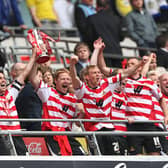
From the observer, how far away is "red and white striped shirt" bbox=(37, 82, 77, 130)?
1313 centimetres

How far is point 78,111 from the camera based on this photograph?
1319cm

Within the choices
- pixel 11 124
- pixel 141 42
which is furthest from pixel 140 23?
pixel 11 124

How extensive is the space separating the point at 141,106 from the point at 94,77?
78cm

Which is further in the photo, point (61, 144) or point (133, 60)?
point (133, 60)

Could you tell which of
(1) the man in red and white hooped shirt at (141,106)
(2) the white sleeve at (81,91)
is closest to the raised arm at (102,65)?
(1) the man in red and white hooped shirt at (141,106)

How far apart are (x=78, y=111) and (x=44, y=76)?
3.02ft

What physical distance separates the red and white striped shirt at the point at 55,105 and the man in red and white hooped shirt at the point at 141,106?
2.87ft

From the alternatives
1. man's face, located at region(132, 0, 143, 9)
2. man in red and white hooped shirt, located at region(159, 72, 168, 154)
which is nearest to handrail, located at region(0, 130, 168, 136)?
man in red and white hooped shirt, located at region(159, 72, 168, 154)

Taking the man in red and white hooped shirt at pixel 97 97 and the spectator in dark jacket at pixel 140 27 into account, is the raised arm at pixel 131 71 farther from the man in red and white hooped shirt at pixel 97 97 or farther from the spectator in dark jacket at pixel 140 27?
the spectator in dark jacket at pixel 140 27

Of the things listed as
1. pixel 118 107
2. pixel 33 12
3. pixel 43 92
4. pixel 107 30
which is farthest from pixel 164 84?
pixel 33 12

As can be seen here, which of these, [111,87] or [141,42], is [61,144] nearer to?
[111,87]

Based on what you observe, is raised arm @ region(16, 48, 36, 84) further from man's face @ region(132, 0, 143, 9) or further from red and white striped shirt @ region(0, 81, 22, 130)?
man's face @ region(132, 0, 143, 9)

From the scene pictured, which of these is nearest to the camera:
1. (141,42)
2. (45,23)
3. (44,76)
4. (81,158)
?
(81,158)

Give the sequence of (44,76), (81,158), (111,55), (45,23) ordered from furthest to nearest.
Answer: (45,23) → (111,55) → (44,76) → (81,158)
